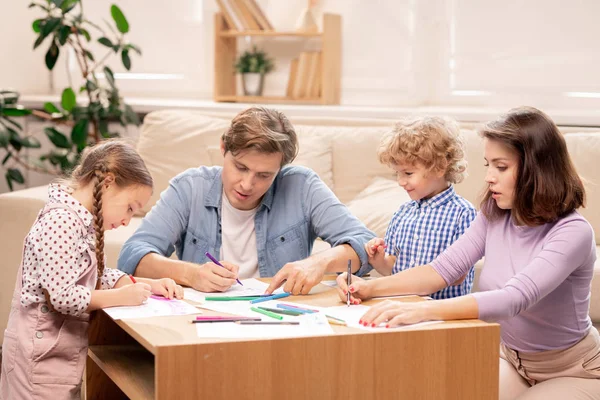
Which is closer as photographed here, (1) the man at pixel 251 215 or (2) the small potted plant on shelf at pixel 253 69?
(1) the man at pixel 251 215

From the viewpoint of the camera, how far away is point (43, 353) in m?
1.69

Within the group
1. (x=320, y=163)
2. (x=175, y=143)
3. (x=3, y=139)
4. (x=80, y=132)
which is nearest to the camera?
(x=320, y=163)

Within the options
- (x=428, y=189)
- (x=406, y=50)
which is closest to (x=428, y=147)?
(x=428, y=189)

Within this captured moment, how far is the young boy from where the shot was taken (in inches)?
82.0

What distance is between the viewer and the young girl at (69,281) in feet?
5.41

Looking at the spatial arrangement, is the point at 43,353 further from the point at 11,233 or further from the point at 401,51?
the point at 401,51

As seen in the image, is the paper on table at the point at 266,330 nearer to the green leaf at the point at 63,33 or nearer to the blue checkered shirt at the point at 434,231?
the blue checkered shirt at the point at 434,231

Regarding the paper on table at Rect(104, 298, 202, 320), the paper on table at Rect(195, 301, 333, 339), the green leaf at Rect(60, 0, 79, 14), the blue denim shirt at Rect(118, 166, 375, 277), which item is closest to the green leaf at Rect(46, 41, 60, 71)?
the green leaf at Rect(60, 0, 79, 14)

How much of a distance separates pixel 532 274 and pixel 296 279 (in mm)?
510

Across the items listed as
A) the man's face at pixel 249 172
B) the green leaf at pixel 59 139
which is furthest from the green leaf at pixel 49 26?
the man's face at pixel 249 172

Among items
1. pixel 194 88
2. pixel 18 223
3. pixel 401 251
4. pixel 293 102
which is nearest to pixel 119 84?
pixel 194 88

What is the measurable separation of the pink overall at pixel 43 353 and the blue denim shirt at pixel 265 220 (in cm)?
43

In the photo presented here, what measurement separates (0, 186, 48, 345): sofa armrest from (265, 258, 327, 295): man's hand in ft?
5.30

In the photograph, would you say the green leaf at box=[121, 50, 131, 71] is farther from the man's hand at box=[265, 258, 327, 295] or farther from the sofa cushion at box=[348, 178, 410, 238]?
the man's hand at box=[265, 258, 327, 295]
